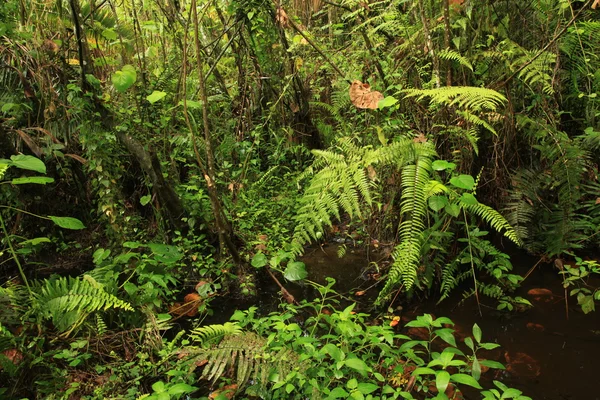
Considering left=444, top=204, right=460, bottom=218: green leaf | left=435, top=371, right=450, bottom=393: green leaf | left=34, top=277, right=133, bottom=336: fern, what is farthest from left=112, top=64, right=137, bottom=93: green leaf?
left=435, top=371, right=450, bottom=393: green leaf

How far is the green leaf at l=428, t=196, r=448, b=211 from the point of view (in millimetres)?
2068

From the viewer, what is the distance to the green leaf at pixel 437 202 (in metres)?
2.07

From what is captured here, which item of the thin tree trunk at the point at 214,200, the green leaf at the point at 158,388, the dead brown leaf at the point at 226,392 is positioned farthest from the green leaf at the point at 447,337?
the thin tree trunk at the point at 214,200

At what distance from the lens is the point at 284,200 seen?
11.0 feet

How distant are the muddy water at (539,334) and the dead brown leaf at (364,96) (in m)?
1.19

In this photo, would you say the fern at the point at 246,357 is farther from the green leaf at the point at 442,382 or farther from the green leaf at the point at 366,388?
the green leaf at the point at 442,382

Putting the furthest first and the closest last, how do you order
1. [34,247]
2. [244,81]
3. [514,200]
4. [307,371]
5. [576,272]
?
[244,81] → [34,247] → [514,200] → [576,272] → [307,371]

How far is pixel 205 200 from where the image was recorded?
2.97 meters

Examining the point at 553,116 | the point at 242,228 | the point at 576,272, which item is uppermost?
the point at 553,116

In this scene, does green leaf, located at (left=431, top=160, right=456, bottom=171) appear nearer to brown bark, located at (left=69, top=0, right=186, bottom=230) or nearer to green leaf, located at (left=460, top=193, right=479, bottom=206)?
green leaf, located at (left=460, top=193, right=479, bottom=206)

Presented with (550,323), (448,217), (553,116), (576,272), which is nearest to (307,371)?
(448,217)

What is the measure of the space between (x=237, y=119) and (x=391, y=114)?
1.69 metres

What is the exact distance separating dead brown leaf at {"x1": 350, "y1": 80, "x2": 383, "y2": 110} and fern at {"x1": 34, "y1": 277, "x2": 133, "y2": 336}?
5.93 feet

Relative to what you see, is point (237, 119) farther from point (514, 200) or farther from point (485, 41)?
point (514, 200)
